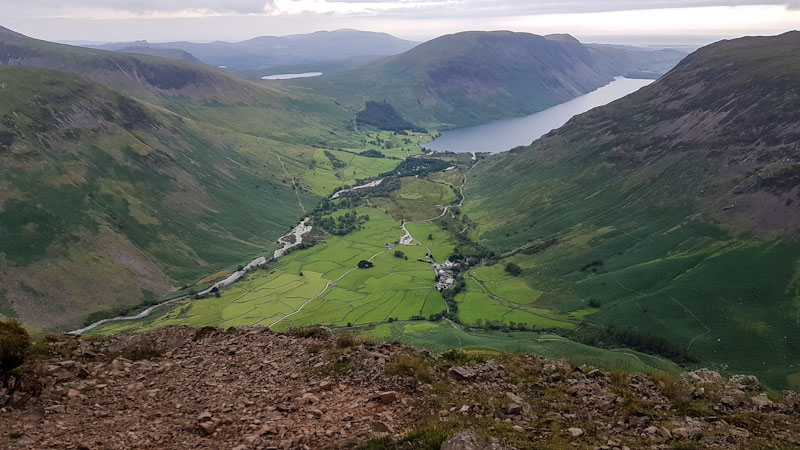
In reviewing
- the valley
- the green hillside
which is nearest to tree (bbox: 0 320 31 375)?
the valley

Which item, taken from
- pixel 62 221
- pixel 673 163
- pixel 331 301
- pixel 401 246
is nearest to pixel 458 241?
pixel 401 246

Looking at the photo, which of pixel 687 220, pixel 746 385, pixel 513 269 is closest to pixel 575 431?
pixel 746 385

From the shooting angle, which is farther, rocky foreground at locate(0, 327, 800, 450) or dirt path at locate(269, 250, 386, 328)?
dirt path at locate(269, 250, 386, 328)

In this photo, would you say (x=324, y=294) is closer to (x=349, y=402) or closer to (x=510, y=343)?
(x=510, y=343)

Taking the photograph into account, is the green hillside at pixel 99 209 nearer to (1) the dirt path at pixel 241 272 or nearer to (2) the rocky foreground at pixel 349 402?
(1) the dirt path at pixel 241 272

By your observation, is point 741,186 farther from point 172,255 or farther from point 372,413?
point 172,255

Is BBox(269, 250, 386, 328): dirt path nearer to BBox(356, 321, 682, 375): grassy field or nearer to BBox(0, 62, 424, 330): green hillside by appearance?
BBox(356, 321, 682, 375): grassy field

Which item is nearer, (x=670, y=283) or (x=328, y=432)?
(x=328, y=432)
